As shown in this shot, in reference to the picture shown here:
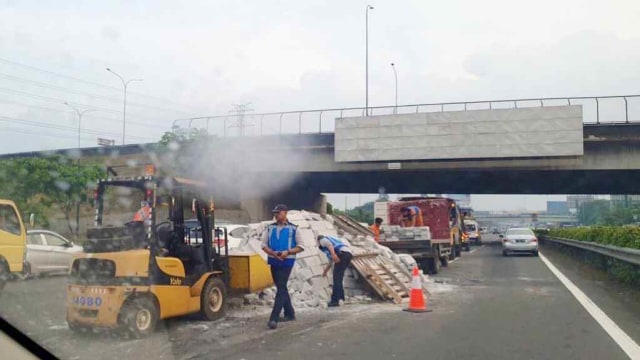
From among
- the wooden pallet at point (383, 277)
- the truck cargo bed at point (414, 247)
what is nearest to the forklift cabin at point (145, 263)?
the wooden pallet at point (383, 277)

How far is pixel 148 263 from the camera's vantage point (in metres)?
8.44

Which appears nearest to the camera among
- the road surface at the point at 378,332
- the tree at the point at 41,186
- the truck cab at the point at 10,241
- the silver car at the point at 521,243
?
the road surface at the point at 378,332

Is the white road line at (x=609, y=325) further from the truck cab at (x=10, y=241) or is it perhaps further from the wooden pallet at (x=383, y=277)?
the truck cab at (x=10, y=241)

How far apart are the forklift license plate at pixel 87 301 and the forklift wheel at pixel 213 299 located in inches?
69.4

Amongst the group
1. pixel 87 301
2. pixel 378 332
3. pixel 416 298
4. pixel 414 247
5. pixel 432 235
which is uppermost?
pixel 432 235

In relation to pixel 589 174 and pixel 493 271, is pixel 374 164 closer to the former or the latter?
pixel 589 174

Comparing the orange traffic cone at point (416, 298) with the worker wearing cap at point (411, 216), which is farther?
the worker wearing cap at point (411, 216)

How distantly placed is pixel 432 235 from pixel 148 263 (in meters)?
16.0

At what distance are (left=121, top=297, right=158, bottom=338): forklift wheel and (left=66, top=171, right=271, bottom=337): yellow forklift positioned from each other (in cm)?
1

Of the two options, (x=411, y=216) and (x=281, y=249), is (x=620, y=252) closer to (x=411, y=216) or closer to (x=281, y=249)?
(x=411, y=216)

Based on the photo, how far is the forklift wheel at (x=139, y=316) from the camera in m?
8.07

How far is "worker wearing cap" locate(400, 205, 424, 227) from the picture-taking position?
24.4 metres

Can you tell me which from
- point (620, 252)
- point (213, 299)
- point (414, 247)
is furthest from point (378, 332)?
point (414, 247)

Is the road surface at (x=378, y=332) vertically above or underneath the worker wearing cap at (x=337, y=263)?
underneath
